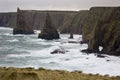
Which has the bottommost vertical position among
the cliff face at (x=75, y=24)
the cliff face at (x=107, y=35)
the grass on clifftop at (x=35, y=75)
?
the cliff face at (x=75, y=24)

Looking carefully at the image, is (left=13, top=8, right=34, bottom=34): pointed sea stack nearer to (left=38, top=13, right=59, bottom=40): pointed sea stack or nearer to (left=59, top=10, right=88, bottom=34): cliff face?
(left=38, top=13, right=59, bottom=40): pointed sea stack

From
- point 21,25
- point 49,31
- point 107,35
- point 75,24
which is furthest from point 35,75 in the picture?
point 75,24

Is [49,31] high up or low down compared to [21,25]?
up

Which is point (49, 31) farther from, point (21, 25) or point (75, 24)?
point (75, 24)

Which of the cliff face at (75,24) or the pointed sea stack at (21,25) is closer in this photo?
the pointed sea stack at (21,25)

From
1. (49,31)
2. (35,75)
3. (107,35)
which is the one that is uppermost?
(35,75)

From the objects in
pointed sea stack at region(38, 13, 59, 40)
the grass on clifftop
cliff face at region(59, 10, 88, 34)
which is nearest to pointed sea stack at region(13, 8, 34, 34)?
pointed sea stack at region(38, 13, 59, 40)

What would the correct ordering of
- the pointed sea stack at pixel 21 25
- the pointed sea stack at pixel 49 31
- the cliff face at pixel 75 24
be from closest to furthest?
the pointed sea stack at pixel 49 31, the pointed sea stack at pixel 21 25, the cliff face at pixel 75 24

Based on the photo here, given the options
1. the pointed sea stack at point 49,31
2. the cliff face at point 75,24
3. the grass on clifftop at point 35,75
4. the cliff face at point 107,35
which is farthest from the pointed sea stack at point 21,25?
the grass on clifftop at point 35,75

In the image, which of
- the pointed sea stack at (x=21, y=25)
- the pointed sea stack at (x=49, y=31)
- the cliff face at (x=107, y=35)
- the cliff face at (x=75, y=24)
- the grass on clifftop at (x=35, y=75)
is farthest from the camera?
the cliff face at (x=75, y=24)

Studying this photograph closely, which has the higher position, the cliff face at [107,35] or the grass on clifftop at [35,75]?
the grass on clifftop at [35,75]

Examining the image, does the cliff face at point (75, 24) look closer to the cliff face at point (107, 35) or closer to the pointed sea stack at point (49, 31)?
the pointed sea stack at point (49, 31)

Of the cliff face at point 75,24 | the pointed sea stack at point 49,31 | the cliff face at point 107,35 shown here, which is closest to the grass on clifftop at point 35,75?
the cliff face at point 107,35

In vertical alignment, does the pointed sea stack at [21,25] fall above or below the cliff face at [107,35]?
below
